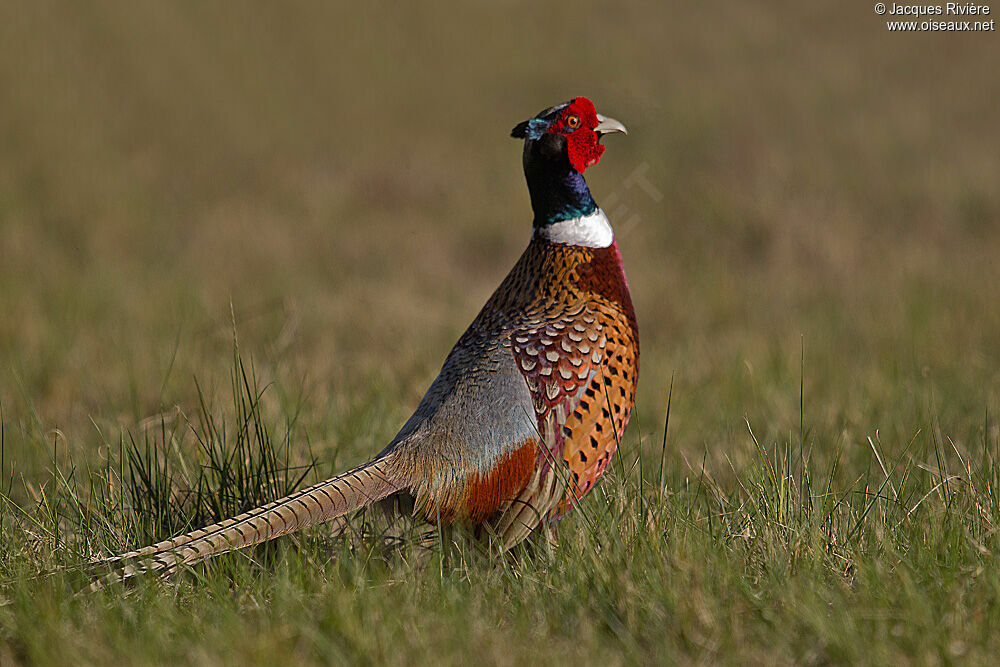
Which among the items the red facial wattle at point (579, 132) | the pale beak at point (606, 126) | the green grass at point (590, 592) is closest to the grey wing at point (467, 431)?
the green grass at point (590, 592)

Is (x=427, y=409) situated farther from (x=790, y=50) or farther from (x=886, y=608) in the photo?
(x=790, y=50)

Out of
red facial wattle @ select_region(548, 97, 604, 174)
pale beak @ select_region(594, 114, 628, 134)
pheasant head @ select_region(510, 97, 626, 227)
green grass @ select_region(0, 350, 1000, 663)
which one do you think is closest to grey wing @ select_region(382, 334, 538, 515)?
green grass @ select_region(0, 350, 1000, 663)

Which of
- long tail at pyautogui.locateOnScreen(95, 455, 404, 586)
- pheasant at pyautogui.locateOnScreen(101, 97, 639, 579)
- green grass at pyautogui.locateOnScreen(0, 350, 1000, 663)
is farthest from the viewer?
pheasant at pyautogui.locateOnScreen(101, 97, 639, 579)

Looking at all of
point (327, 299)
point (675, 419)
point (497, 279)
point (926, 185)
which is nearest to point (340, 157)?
point (497, 279)

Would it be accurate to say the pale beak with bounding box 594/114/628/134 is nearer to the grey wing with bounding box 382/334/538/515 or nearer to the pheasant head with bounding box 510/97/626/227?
the pheasant head with bounding box 510/97/626/227

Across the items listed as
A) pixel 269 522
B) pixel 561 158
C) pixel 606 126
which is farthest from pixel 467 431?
pixel 606 126

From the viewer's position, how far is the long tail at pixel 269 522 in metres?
2.53

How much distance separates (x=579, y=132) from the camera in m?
3.13

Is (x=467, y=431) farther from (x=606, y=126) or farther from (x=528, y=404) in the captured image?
(x=606, y=126)

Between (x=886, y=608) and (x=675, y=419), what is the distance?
2.39 m

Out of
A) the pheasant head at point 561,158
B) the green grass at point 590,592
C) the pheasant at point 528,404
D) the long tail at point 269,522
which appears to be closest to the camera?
the green grass at point 590,592

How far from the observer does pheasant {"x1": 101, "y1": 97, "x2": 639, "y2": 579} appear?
8.75 feet

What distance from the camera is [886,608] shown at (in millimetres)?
2246

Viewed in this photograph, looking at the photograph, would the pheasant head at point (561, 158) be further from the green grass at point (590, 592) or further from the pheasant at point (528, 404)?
the green grass at point (590, 592)
